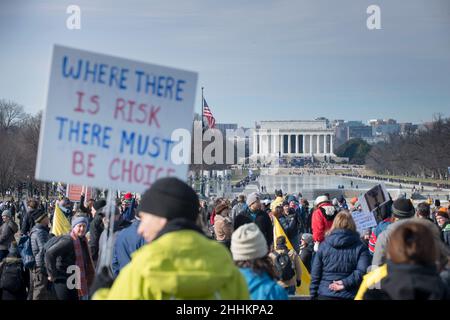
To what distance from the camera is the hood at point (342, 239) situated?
646 centimetres

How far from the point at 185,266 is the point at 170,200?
0.46m

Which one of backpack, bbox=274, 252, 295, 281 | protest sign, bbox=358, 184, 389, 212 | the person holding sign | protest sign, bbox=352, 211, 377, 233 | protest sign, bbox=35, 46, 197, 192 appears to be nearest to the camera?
protest sign, bbox=35, 46, 197, 192

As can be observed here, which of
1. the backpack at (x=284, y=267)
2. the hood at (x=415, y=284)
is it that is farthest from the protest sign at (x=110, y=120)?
the backpack at (x=284, y=267)

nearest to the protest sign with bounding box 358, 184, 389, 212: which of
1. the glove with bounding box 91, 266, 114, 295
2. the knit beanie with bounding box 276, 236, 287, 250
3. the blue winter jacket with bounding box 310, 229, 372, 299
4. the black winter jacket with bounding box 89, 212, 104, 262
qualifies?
the knit beanie with bounding box 276, 236, 287, 250

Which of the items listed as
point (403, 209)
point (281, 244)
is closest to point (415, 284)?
point (403, 209)

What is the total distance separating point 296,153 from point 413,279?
155730mm

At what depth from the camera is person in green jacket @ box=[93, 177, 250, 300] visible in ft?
10.5

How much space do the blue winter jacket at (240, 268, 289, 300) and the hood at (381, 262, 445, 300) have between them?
28.8 inches

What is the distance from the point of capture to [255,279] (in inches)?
175

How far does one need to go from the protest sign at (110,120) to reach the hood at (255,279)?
780mm

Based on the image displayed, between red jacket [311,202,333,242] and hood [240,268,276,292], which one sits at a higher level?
red jacket [311,202,333,242]

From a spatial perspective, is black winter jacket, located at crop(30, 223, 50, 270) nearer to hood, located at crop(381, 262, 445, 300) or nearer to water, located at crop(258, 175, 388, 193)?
hood, located at crop(381, 262, 445, 300)

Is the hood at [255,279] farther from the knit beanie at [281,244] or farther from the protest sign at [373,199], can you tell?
the protest sign at [373,199]
